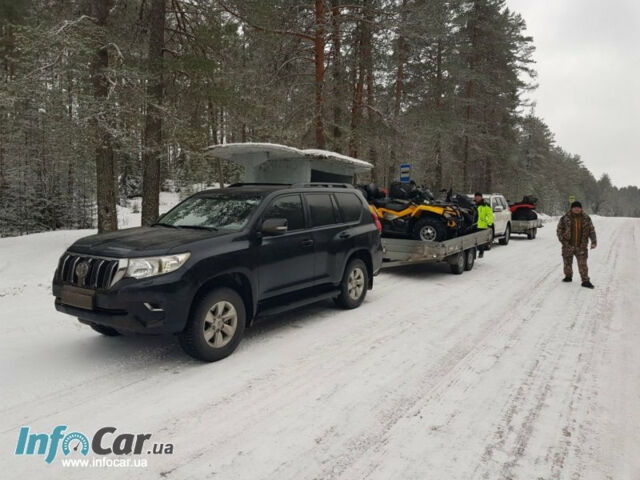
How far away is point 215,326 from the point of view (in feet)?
14.3

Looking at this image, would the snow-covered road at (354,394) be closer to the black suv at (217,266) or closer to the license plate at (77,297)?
the black suv at (217,266)

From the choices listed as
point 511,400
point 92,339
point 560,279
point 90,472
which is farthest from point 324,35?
point 90,472

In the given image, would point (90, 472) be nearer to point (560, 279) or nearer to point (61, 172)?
point (560, 279)

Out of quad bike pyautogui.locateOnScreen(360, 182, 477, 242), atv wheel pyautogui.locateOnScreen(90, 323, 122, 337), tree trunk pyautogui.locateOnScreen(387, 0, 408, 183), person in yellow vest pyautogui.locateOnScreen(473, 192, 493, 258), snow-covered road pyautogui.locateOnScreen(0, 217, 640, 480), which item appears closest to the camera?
snow-covered road pyautogui.locateOnScreen(0, 217, 640, 480)

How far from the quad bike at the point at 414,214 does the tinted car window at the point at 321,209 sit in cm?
321

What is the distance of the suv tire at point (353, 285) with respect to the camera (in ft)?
20.7

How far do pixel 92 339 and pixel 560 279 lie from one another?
903 cm

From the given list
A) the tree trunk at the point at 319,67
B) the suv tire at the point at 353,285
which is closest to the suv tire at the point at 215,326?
the suv tire at the point at 353,285

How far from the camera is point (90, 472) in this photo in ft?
8.66

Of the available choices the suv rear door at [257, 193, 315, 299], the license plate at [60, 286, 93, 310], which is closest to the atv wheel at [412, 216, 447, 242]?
the suv rear door at [257, 193, 315, 299]

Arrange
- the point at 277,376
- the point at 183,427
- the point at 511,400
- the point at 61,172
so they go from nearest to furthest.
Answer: the point at 183,427 → the point at 511,400 → the point at 277,376 → the point at 61,172

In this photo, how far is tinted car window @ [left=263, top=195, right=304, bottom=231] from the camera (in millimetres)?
5234

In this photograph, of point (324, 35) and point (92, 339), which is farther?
point (324, 35)

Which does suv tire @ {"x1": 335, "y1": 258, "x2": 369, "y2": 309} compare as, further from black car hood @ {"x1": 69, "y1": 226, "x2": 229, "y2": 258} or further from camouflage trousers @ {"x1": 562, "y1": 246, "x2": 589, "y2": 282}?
camouflage trousers @ {"x1": 562, "y1": 246, "x2": 589, "y2": 282}
